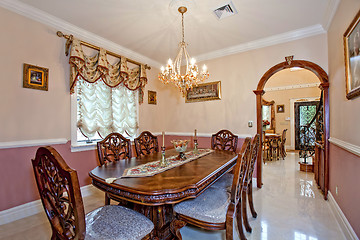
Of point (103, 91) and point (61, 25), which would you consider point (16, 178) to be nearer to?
point (103, 91)

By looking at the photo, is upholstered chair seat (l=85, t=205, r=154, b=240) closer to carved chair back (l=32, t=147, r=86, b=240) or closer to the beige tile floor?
carved chair back (l=32, t=147, r=86, b=240)

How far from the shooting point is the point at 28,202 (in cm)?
221

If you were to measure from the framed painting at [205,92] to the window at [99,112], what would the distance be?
49.9 inches

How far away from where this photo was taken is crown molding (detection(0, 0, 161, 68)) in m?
2.11

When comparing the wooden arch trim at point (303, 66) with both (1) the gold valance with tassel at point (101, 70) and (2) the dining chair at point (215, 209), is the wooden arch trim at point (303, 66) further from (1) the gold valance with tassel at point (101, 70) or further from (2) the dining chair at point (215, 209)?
(1) the gold valance with tassel at point (101, 70)

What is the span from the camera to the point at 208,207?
4.56ft

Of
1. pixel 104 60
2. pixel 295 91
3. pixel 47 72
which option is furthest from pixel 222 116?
pixel 295 91

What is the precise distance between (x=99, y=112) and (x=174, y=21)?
194 cm

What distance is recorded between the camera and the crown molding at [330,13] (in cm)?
209

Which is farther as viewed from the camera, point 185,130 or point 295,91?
point 295,91

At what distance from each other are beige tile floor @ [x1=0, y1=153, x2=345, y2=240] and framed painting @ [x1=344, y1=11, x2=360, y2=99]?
4.73 feet

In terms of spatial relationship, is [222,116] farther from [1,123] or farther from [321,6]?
[1,123]

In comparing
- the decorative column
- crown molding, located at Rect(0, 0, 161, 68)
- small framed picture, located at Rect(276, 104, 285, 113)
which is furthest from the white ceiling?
small framed picture, located at Rect(276, 104, 285, 113)

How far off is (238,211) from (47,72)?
2.93 meters
